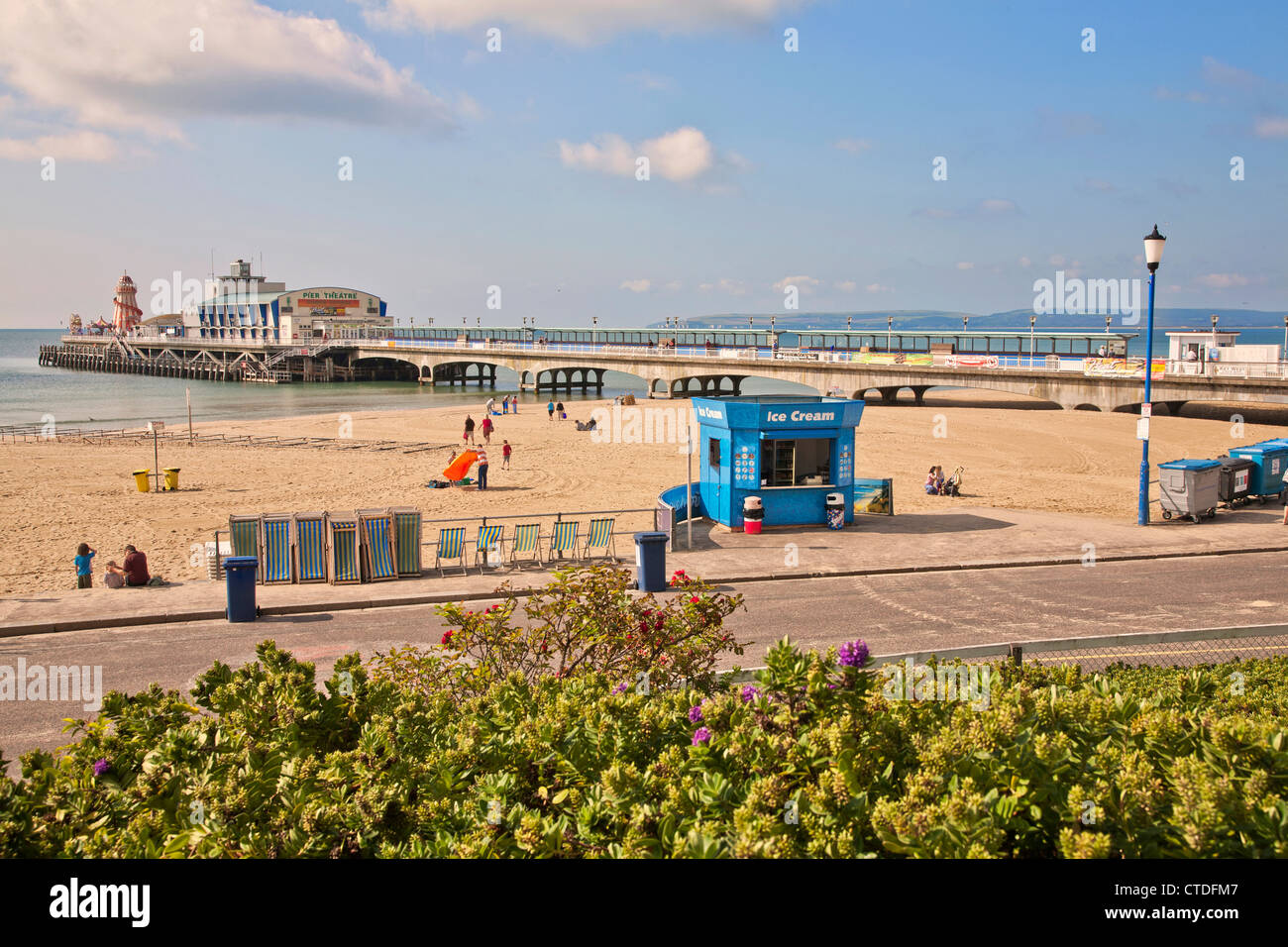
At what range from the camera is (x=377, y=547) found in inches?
672

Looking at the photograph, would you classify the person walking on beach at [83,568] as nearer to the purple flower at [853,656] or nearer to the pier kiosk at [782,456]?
the pier kiosk at [782,456]

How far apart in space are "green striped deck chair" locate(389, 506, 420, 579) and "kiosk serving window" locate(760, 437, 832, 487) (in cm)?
801

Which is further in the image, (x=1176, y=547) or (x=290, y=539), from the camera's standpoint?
(x=1176, y=547)

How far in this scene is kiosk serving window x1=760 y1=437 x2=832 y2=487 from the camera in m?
21.1

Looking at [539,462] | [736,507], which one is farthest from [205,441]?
[736,507]

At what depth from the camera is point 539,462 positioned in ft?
117

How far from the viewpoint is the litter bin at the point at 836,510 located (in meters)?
21.3

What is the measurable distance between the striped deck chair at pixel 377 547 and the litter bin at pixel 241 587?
2577 mm

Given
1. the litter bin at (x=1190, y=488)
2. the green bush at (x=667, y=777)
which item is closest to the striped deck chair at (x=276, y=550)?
the green bush at (x=667, y=777)

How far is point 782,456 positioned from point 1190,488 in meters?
10.4

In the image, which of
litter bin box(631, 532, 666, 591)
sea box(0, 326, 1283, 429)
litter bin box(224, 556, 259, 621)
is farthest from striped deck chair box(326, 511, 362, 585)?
sea box(0, 326, 1283, 429)

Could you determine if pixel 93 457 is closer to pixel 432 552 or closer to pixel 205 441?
pixel 205 441
